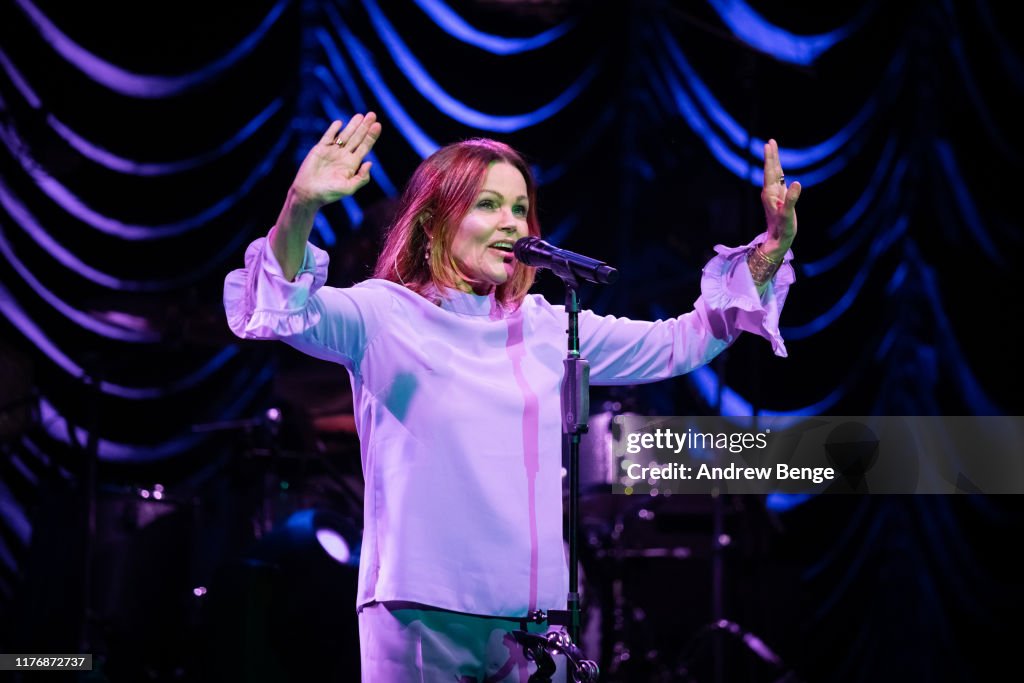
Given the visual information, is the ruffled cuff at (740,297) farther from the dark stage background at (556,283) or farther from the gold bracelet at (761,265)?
the dark stage background at (556,283)

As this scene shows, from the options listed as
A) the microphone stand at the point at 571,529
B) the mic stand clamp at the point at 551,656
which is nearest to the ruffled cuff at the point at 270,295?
the microphone stand at the point at 571,529

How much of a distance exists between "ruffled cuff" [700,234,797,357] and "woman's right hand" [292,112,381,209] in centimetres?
81

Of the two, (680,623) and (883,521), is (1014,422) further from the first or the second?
(680,623)

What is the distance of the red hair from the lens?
2.12 meters

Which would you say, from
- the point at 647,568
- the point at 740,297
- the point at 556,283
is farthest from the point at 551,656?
the point at 647,568

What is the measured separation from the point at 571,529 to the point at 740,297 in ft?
2.12

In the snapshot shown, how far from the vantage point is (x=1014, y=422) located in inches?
185

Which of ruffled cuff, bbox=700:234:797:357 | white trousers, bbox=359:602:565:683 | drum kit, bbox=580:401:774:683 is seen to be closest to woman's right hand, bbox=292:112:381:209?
white trousers, bbox=359:602:565:683

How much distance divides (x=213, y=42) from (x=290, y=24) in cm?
51

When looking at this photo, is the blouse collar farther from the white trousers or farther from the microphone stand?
the white trousers

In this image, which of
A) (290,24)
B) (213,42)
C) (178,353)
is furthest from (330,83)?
(178,353)

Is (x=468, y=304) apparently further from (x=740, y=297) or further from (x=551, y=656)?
(x=551, y=656)

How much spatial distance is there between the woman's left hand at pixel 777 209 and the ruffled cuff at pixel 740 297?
29 mm

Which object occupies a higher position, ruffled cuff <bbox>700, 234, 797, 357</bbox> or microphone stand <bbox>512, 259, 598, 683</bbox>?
ruffled cuff <bbox>700, 234, 797, 357</bbox>
